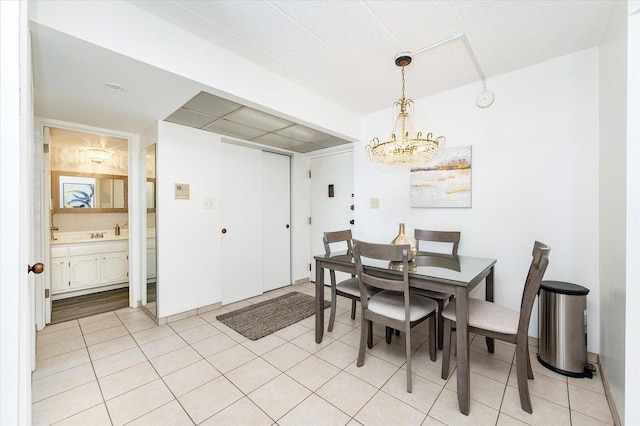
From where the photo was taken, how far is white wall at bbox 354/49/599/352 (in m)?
2.11

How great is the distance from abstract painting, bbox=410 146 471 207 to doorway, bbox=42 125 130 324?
3.77 metres

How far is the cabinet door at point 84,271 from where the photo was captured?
12.0 ft

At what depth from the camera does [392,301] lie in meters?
2.04

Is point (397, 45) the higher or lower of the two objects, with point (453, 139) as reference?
higher

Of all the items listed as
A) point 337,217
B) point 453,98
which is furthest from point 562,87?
point 337,217

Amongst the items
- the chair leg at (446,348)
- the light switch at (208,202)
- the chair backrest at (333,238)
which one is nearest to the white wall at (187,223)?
the light switch at (208,202)

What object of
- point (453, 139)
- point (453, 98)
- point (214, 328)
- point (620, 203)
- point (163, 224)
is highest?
point (453, 98)

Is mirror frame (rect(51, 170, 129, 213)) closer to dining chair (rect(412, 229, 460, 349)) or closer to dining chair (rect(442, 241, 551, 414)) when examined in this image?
dining chair (rect(412, 229, 460, 349))

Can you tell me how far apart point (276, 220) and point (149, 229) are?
169 cm

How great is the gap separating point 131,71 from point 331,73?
160 centimetres

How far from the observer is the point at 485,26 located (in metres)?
1.87

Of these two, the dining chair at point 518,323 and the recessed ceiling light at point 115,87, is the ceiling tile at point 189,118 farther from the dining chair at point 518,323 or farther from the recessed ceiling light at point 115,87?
the dining chair at point 518,323

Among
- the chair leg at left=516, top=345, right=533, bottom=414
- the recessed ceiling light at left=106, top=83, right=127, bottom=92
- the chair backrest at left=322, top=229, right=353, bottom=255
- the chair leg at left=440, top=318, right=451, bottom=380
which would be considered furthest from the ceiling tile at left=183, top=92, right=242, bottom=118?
the chair leg at left=516, top=345, right=533, bottom=414

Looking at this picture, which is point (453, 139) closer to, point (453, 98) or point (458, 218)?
point (453, 98)
